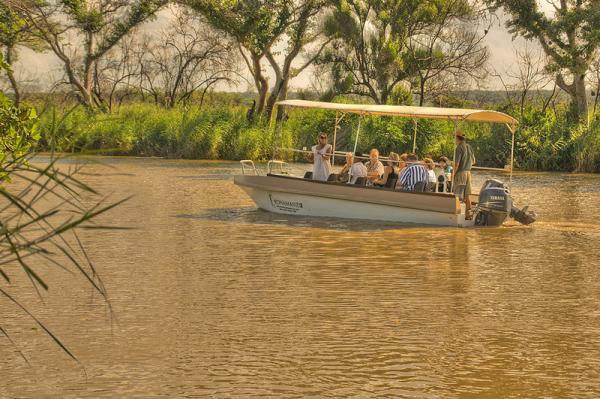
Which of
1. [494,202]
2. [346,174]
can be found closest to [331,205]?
[346,174]

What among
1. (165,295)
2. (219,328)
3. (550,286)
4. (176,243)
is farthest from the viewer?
(176,243)

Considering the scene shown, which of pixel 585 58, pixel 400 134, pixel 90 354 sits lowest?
pixel 90 354

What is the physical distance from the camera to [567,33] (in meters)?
36.8

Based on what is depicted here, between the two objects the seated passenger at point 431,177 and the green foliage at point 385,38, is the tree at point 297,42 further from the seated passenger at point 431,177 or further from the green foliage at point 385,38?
the seated passenger at point 431,177

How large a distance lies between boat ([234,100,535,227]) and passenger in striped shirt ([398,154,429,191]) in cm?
20

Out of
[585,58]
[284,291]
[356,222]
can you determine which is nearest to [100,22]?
[585,58]

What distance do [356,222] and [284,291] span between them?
7.02m

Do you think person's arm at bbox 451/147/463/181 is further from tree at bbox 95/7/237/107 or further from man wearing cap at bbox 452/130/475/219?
tree at bbox 95/7/237/107

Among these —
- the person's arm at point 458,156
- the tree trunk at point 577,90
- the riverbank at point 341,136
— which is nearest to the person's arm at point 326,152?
the person's arm at point 458,156

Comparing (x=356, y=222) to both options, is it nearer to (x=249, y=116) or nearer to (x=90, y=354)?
(x=90, y=354)

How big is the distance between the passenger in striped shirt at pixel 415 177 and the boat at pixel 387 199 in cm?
20

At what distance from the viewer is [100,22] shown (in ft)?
147

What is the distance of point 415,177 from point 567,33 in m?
20.8

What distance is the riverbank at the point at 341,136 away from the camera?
3400 centimetres
